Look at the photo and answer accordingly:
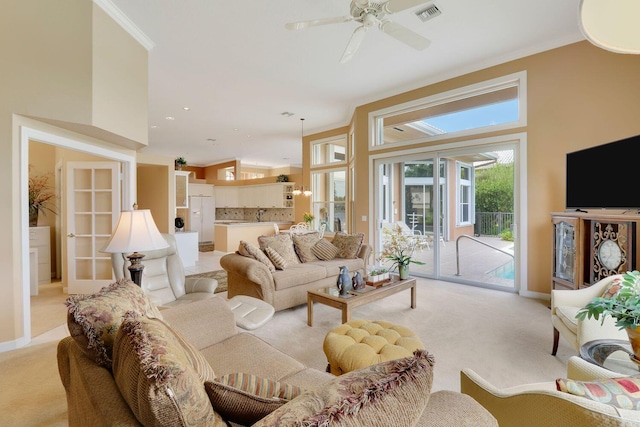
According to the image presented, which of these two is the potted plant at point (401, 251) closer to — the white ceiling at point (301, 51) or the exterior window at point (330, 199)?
the white ceiling at point (301, 51)

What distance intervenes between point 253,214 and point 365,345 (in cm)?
1041

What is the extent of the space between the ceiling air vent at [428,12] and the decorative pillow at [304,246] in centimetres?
314

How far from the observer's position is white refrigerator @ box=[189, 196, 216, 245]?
10195 mm

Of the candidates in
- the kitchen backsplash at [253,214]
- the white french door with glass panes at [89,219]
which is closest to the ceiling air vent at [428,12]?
the white french door with glass panes at [89,219]

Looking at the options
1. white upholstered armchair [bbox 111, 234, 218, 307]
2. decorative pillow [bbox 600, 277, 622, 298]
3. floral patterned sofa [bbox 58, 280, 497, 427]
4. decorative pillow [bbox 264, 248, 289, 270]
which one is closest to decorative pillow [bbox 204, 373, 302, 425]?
floral patterned sofa [bbox 58, 280, 497, 427]

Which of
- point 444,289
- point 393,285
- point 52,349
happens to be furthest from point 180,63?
point 444,289

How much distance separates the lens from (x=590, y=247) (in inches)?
122

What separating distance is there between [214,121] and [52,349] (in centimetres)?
547

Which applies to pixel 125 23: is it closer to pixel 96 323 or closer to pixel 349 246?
pixel 96 323

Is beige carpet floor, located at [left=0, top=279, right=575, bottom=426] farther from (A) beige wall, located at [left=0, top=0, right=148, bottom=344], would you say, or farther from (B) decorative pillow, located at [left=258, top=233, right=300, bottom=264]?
(A) beige wall, located at [left=0, top=0, right=148, bottom=344]

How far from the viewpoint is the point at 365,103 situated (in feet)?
19.5

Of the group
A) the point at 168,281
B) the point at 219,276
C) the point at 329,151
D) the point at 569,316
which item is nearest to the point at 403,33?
the point at 569,316

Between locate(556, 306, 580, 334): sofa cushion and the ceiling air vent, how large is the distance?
3068 mm

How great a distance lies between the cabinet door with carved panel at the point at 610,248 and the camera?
2725mm
